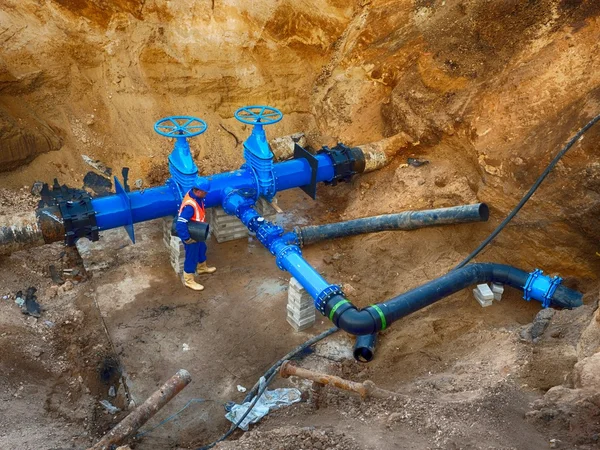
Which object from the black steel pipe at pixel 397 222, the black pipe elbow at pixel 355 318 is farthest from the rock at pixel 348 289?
the black pipe elbow at pixel 355 318

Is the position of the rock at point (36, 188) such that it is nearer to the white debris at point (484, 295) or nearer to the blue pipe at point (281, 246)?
the blue pipe at point (281, 246)

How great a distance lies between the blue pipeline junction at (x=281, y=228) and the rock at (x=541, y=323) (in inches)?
24.2

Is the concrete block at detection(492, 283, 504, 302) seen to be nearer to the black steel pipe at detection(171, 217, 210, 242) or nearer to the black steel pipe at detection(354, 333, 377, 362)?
the black steel pipe at detection(354, 333, 377, 362)

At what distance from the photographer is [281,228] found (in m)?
8.02

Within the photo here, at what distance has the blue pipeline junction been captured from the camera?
6945 mm

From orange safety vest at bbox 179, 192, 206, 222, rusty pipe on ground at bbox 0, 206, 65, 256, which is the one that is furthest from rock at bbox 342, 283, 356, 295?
rusty pipe on ground at bbox 0, 206, 65, 256

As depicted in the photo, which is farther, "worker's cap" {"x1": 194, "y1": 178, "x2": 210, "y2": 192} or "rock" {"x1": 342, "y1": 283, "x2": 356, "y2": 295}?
"worker's cap" {"x1": 194, "y1": 178, "x2": 210, "y2": 192}

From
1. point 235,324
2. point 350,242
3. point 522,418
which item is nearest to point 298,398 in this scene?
point 235,324

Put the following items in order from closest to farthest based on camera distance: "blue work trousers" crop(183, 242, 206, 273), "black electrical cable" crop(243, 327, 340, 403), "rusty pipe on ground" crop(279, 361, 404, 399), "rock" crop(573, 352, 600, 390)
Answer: "rock" crop(573, 352, 600, 390) < "rusty pipe on ground" crop(279, 361, 404, 399) < "black electrical cable" crop(243, 327, 340, 403) < "blue work trousers" crop(183, 242, 206, 273)

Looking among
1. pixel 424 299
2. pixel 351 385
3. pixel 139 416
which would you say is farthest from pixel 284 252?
pixel 139 416

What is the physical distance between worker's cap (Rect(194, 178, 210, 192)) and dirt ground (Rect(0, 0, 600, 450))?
4.41 ft

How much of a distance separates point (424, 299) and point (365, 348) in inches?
37.5

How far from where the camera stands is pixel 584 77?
8180 mm

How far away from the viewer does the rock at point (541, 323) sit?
6680 millimetres
